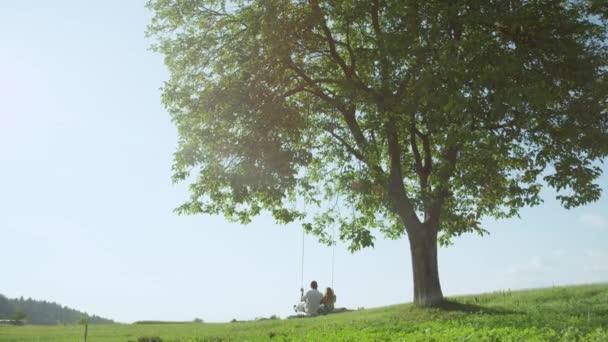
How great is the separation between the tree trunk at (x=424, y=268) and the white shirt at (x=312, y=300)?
198 inches

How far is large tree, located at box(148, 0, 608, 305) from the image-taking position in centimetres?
2144

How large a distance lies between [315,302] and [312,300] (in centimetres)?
23

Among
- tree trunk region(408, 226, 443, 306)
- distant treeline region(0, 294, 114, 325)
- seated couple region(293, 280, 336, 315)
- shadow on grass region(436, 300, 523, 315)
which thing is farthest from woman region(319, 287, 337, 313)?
distant treeline region(0, 294, 114, 325)

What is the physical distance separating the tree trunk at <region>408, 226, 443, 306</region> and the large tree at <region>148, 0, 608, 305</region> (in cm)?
6

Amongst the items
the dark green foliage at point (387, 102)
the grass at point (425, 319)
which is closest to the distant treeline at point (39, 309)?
the grass at point (425, 319)

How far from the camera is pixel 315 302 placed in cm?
2775

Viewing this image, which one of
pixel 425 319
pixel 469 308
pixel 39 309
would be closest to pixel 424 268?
pixel 469 308

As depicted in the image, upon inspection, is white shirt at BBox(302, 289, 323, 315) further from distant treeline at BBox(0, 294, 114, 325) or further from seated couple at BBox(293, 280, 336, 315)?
distant treeline at BBox(0, 294, 114, 325)

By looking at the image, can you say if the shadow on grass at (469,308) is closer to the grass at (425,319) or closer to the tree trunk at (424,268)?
the grass at (425,319)

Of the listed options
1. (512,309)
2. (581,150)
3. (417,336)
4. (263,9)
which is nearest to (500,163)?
(581,150)

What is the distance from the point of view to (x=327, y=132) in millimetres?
27812

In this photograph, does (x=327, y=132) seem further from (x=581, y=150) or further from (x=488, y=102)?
(x=581, y=150)

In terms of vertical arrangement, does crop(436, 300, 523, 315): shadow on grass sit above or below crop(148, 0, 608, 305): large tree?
below

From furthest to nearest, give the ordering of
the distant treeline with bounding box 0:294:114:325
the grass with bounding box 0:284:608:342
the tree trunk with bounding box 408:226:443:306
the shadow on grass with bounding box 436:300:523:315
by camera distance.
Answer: the distant treeline with bounding box 0:294:114:325 → the tree trunk with bounding box 408:226:443:306 → the shadow on grass with bounding box 436:300:523:315 → the grass with bounding box 0:284:608:342
